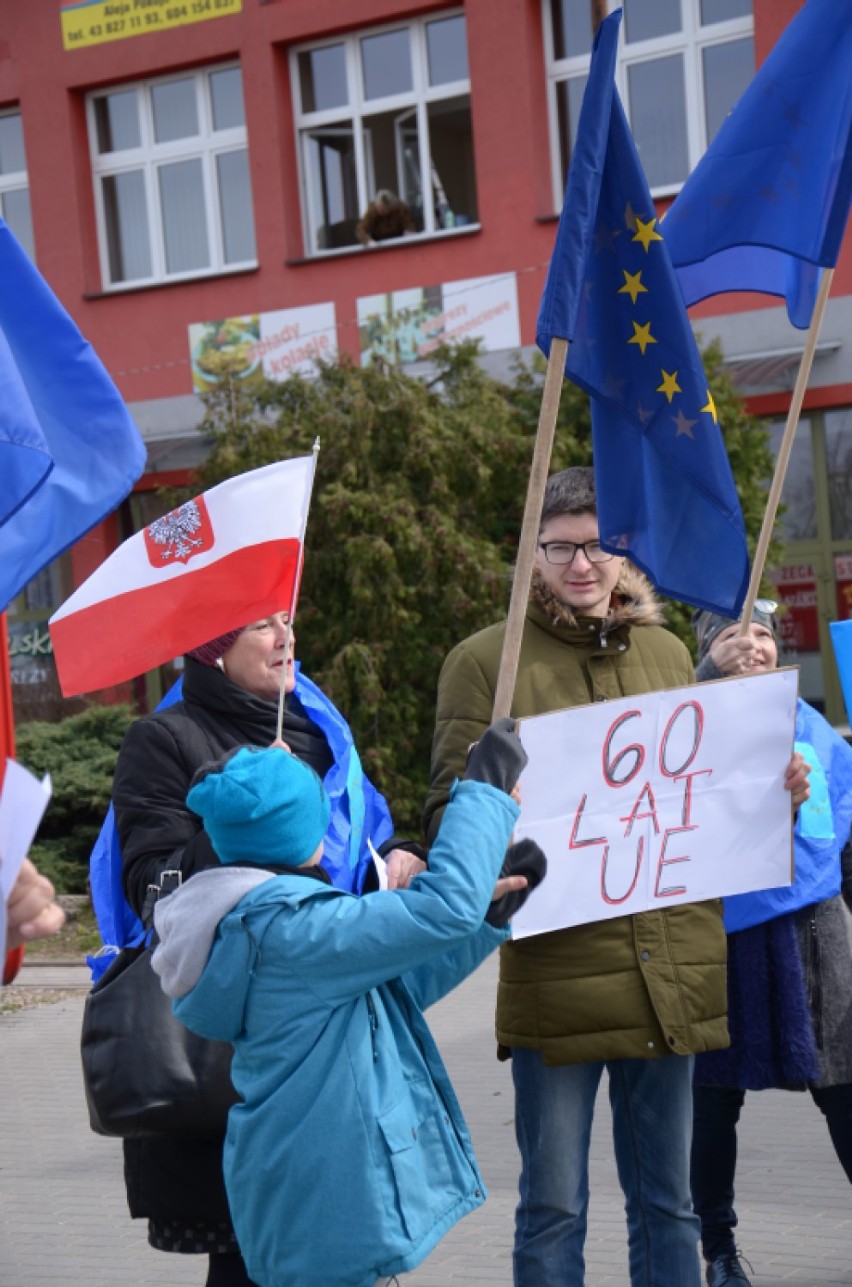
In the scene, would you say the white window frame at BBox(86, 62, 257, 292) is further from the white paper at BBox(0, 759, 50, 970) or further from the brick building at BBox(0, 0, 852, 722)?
the white paper at BBox(0, 759, 50, 970)

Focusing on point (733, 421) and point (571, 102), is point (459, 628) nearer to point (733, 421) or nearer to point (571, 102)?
point (733, 421)

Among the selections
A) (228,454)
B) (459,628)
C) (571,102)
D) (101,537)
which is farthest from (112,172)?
(459,628)

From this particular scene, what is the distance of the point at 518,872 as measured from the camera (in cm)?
320

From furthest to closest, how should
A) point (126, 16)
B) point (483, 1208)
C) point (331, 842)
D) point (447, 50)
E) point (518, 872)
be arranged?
point (126, 16) → point (447, 50) → point (483, 1208) → point (331, 842) → point (518, 872)

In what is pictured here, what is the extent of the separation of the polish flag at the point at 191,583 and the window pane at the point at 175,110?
52.0ft

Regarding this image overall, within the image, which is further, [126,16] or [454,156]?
[126,16]

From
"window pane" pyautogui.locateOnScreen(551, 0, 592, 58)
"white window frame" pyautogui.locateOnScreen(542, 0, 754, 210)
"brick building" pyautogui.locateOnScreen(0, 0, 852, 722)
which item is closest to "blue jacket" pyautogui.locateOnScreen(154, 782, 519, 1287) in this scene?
"brick building" pyautogui.locateOnScreen(0, 0, 852, 722)

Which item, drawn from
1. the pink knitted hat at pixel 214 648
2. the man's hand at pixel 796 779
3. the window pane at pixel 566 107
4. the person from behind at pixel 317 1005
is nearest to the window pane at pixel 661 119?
the window pane at pixel 566 107

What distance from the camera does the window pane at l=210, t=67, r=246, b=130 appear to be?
18.7 meters

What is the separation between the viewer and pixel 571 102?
17422mm

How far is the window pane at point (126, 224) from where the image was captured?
19.5 meters

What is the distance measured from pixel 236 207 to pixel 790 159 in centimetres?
1580

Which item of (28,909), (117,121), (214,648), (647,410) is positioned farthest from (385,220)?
(28,909)

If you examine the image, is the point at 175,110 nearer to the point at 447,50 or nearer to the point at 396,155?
the point at 396,155
